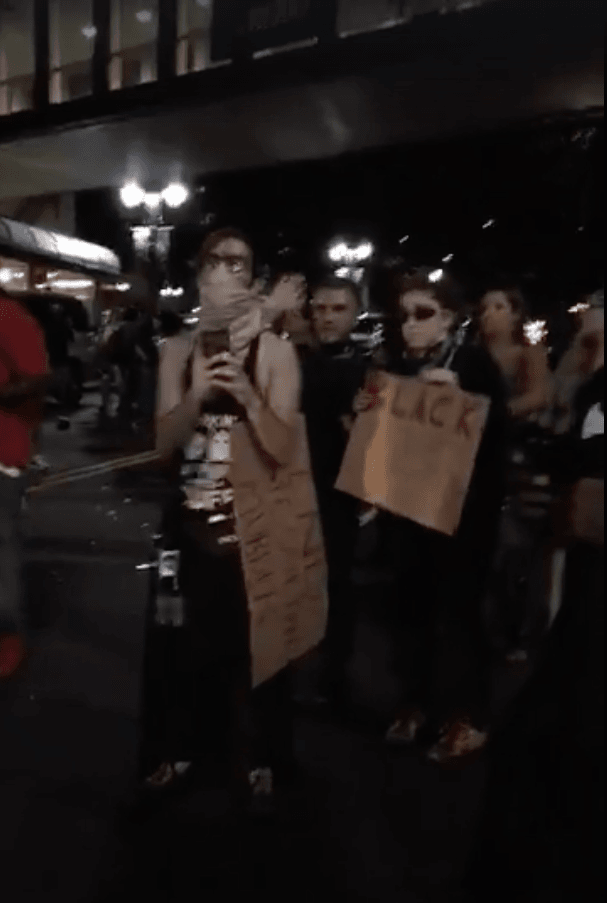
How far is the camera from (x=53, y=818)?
7.84ft

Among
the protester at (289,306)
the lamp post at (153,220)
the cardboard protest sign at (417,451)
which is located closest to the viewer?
the cardboard protest sign at (417,451)

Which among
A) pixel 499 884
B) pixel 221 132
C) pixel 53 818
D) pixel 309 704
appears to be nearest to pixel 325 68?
pixel 221 132

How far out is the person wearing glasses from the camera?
6.03 feet

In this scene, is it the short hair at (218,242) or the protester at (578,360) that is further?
the short hair at (218,242)

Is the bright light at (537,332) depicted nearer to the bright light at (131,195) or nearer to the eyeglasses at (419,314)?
the eyeglasses at (419,314)

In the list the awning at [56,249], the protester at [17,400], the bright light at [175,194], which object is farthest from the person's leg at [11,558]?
the bright light at [175,194]

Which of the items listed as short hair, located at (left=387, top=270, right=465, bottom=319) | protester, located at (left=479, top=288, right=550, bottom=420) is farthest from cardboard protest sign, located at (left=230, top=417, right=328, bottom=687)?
protester, located at (left=479, top=288, right=550, bottom=420)

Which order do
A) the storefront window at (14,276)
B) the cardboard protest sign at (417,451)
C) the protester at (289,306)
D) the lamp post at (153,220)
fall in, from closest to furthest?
the cardboard protest sign at (417,451)
the protester at (289,306)
the lamp post at (153,220)
the storefront window at (14,276)

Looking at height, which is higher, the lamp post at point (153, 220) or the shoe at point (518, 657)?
the lamp post at point (153, 220)

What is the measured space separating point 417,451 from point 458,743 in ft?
1.97

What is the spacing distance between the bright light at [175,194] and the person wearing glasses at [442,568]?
509 mm

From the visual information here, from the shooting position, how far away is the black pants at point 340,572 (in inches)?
77.9

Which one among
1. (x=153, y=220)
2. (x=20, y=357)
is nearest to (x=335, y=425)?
(x=153, y=220)

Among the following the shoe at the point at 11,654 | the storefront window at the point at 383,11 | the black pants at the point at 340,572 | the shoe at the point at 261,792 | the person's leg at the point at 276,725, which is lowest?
the shoe at the point at 261,792
